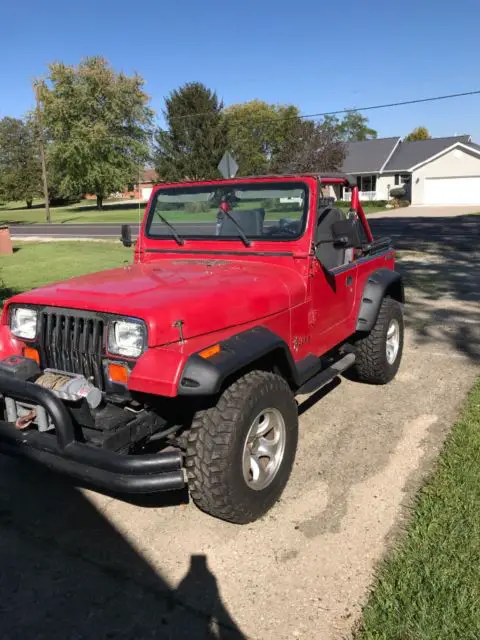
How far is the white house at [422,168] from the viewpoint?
1522 inches

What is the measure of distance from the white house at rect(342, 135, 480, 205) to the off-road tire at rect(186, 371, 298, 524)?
111ft

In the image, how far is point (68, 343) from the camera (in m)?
2.98

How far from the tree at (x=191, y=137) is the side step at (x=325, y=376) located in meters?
38.7

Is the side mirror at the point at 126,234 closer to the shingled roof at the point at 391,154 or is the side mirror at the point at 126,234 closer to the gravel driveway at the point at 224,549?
the gravel driveway at the point at 224,549

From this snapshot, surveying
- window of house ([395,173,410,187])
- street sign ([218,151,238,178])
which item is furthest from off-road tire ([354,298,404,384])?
window of house ([395,173,410,187])

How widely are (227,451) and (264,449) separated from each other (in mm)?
463

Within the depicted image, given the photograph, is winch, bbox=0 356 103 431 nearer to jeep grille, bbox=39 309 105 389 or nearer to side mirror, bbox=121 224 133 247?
jeep grille, bbox=39 309 105 389

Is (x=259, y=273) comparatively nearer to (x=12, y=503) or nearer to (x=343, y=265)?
(x=343, y=265)

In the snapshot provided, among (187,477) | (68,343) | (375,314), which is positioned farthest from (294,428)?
(375,314)

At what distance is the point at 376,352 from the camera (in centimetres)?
478

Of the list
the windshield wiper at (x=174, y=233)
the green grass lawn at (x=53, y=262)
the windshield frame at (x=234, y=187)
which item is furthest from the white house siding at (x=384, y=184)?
the windshield wiper at (x=174, y=233)

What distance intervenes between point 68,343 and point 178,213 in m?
1.80

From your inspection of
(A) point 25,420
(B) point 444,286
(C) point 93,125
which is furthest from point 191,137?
(A) point 25,420

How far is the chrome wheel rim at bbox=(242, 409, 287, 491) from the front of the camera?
117 inches
